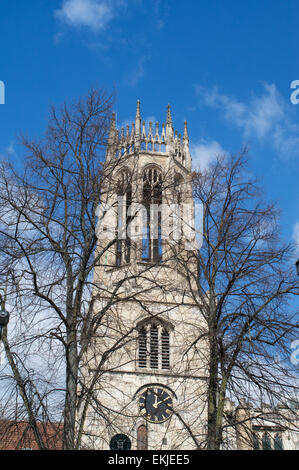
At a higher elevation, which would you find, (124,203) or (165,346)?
(165,346)

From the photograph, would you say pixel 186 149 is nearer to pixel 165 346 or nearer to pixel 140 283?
pixel 165 346

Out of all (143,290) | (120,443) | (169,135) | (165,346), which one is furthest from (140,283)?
(169,135)

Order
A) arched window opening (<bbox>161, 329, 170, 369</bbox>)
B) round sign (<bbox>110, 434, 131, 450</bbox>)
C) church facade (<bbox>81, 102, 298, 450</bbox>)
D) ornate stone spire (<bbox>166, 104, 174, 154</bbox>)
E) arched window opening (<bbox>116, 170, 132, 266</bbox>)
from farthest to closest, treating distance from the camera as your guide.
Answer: ornate stone spire (<bbox>166, 104, 174, 154</bbox>), arched window opening (<bbox>161, 329, 170, 369</bbox>), round sign (<bbox>110, 434, 131, 450</bbox>), arched window opening (<bbox>116, 170, 132, 266</bbox>), church facade (<bbox>81, 102, 298, 450</bbox>)

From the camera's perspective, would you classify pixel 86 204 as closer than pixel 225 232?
Yes

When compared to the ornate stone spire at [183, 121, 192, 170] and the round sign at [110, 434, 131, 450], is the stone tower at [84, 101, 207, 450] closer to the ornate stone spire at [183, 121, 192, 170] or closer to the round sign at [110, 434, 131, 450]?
the round sign at [110, 434, 131, 450]

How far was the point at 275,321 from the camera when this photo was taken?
1108 cm

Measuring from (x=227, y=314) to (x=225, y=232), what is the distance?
6.42 ft

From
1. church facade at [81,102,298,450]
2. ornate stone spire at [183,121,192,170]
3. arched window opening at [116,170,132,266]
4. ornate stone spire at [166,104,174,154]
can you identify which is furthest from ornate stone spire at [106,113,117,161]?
ornate stone spire at [183,121,192,170]

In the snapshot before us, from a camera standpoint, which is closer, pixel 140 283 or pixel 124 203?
pixel 124 203

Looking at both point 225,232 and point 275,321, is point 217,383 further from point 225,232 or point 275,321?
point 225,232

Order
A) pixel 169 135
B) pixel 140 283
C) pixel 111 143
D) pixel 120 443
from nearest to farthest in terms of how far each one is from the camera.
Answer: pixel 111 143 < pixel 140 283 < pixel 120 443 < pixel 169 135

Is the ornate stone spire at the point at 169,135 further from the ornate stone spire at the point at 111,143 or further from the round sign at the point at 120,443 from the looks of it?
the ornate stone spire at the point at 111,143
